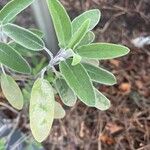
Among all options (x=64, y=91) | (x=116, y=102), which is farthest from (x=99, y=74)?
(x=116, y=102)

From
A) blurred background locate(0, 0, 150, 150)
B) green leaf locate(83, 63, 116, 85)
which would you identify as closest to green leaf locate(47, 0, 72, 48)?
green leaf locate(83, 63, 116, 85)

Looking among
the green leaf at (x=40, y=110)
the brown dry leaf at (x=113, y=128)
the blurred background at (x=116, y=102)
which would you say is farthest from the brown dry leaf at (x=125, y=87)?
the green leaf at (x=40, y=110)

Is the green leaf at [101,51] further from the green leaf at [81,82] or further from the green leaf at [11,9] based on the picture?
the green leaf at [11,9]

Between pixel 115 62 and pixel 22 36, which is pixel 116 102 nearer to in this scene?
pixel 115 62

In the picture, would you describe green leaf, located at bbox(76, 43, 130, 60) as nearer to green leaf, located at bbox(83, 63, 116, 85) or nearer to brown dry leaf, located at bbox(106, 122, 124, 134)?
green leaf, located at bbox(83, 63, 116, 85)

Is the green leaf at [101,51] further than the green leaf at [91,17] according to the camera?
No

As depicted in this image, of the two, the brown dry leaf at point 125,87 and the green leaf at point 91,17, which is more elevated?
the green leaf at point 91,17

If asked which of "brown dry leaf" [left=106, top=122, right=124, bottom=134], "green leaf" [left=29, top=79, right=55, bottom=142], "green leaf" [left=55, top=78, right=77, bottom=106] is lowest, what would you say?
"brown dry leaf" [left=106, top=122, right=124, bottom=134]
